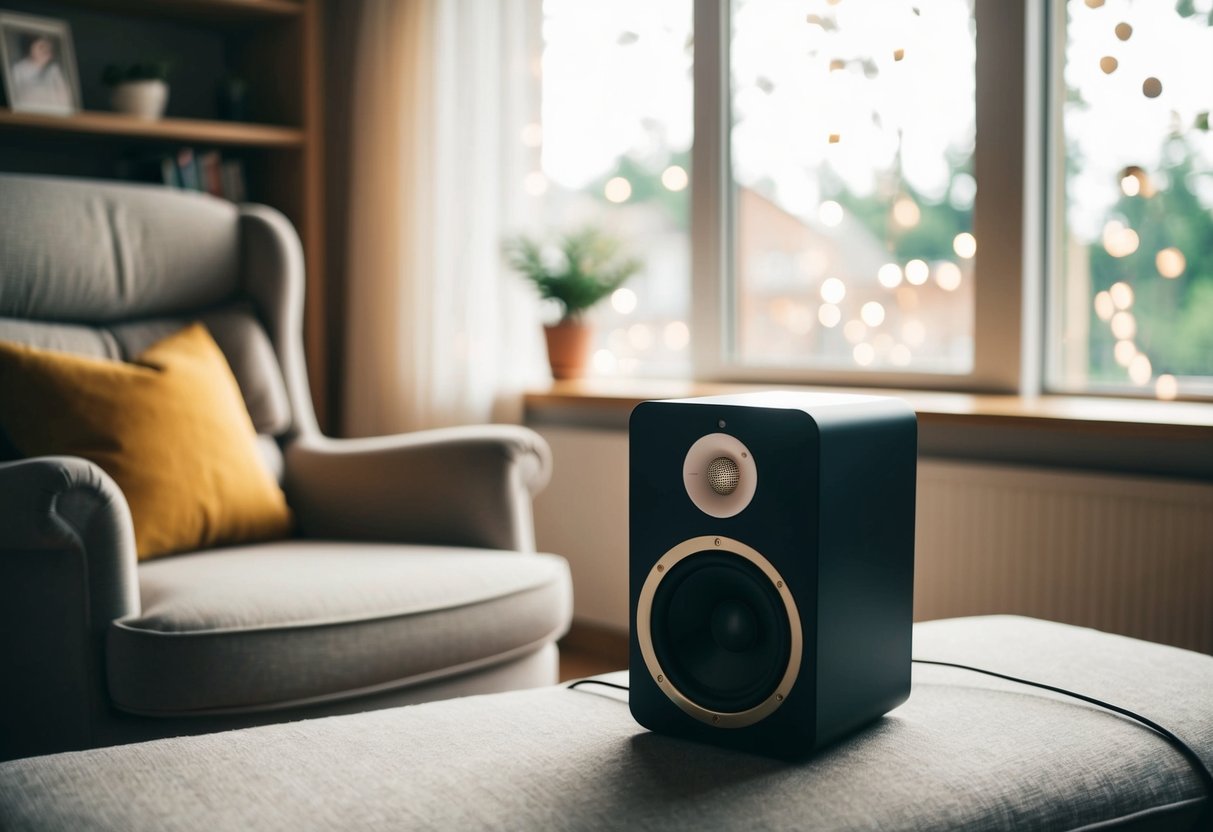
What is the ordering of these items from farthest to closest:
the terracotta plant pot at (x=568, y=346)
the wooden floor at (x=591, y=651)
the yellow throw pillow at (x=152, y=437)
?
the terracotta plant pot at (x=568, y=346) < the wooden floor at (x=591, y=651) < the yellow throw pillow at (x=152, y=437)

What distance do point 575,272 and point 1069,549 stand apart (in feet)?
4.11

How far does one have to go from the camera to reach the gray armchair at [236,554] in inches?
Answer: 59.6

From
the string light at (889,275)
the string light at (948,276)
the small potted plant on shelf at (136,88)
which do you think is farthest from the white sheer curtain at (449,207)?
the string light at (948,276)

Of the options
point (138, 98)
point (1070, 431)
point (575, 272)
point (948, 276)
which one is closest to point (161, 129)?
point (138, 98)

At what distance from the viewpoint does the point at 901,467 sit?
3.58 ft

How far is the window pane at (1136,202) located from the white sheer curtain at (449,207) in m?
1.23

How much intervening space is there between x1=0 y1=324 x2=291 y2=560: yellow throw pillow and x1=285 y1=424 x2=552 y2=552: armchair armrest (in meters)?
0.12

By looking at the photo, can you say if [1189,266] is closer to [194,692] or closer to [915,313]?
[915,313]

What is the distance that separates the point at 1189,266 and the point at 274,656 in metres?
1.70

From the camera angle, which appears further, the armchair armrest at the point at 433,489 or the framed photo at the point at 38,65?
the framed photo at the point at 38,65

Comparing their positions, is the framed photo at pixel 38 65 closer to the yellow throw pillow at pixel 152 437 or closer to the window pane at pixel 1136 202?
the yellow throw pillow at pixel 152 437

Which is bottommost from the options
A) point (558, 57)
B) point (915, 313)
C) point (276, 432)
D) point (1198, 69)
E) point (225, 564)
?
point (225, 564)

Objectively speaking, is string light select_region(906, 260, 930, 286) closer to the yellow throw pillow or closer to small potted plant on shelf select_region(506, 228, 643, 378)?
small potted plant on shelf select_region(506, 228, 643, 378)

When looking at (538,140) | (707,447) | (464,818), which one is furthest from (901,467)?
(538,140)
